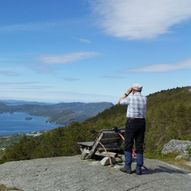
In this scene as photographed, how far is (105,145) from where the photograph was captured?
758 inches

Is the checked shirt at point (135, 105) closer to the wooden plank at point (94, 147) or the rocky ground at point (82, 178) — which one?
the rocky ground at point (82, 178)

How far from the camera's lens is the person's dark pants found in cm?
1638

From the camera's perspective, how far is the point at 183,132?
76.6m

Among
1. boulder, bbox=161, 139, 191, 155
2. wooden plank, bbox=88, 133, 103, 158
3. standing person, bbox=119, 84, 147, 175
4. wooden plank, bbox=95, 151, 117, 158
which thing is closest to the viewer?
standing person, bbox=119, 84, 147, 175

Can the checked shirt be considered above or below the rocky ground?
above

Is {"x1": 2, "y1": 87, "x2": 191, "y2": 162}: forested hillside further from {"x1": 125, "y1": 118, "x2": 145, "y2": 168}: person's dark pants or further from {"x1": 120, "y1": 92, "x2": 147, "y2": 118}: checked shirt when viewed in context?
{"x1": 120, "y1": 92, "x2": 147, "y2": 118}: checked shirt

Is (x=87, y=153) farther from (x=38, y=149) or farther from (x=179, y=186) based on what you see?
(x=38, y=149)

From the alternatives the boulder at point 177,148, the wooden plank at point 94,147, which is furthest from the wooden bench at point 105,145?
the boulder at point 177,148

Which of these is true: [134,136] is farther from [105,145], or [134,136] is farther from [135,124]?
[105,145]

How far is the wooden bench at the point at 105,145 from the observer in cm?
1897

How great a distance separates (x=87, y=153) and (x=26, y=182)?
5.05 meters

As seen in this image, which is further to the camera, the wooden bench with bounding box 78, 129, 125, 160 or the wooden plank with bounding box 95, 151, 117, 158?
the wooden bench with bounding box 78, 129, 125, 160

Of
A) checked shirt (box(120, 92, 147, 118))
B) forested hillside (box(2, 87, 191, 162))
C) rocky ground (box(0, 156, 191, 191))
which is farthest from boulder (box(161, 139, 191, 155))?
forested hillside (box(2, 87, 191, 162))

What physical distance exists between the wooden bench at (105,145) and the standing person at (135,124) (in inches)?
85.5
